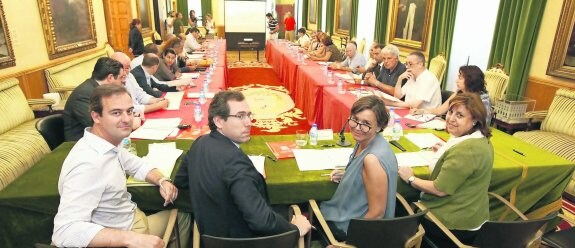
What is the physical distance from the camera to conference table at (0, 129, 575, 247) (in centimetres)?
177

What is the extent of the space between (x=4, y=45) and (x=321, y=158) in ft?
12.7

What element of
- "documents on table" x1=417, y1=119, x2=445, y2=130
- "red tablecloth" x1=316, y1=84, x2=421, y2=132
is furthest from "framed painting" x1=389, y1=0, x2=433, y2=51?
"documents on table" x1=417, y1=119, x2=445, y2=130

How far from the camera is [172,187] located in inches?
71.9

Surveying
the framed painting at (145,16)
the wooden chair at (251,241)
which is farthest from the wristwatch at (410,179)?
the framed painting at (145,16)

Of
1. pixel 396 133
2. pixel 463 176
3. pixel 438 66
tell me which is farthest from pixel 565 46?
pixel 463 176

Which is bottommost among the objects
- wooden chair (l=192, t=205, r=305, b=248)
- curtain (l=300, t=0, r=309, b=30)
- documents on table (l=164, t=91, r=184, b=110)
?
documents on table (l=164, t=91, r=184, b=110)

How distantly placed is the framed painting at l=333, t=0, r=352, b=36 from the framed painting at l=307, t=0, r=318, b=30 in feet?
7.05

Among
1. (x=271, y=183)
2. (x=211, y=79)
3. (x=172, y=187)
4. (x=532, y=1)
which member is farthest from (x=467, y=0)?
(x=172, y=187)

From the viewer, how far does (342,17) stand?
9617 millimetres

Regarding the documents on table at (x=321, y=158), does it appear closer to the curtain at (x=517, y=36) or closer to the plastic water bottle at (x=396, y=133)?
the plastic water bottle at (x=396, y=133)

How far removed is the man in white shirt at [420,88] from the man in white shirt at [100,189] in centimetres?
258

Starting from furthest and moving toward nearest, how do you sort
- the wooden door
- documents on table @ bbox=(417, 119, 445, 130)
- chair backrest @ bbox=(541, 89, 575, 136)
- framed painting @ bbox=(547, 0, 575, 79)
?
the wooden door, framed painting @ bbox=(547, 0, 575, 79), chair backrest @ bbox=(541, 89, 575, 136), documents on table @ bbox=(417, 119, 445, 130)

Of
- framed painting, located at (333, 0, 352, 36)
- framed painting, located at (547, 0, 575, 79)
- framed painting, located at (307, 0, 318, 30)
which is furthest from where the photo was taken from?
framed painting, located at (307, 0, 318, 30)

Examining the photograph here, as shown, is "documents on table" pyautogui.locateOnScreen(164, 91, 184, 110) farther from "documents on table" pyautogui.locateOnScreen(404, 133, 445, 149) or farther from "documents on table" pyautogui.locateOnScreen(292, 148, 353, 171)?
"documents on table" pyautogui.locateOnScreen(404, 133, 445, 149)
